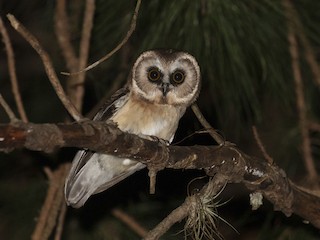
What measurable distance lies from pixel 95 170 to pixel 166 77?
0.39m

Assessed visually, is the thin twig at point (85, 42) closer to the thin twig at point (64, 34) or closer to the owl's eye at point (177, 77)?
the thin twig at point (64, 34)

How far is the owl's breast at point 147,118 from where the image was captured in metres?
2.44

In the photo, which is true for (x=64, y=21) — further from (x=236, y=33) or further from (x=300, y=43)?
(x=300, y=43)

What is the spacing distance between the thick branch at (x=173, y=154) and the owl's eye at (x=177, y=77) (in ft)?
1.72

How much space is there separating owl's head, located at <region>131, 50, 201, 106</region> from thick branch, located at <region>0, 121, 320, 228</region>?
0.48 meters

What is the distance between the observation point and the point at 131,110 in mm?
2449

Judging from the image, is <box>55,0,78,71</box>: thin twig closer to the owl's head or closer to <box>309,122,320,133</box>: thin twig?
the owl's head

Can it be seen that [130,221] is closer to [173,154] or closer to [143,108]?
[143,108]

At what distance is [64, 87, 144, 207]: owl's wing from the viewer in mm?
2523

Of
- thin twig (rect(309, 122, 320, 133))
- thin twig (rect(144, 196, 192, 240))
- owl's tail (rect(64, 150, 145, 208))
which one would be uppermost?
thin twig (rect(144, 196, 192, 240))

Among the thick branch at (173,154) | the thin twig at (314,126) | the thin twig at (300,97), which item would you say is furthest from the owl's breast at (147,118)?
the thin twig at (314,126)

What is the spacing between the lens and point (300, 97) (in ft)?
9.63

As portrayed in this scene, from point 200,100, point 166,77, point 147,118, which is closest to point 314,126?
point 200,100

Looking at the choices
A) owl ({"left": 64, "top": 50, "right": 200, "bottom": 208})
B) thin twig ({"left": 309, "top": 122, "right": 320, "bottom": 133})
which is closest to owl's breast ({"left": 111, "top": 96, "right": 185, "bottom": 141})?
owl ({"left": 64, "top": 50, "right": 200, "bottom": 208})
